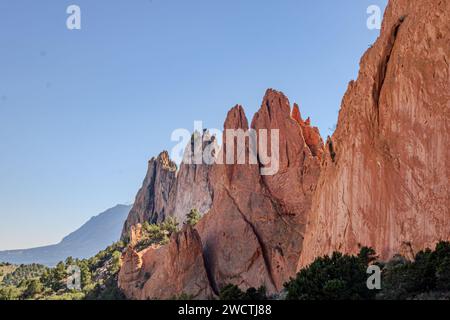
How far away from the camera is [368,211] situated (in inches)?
1416

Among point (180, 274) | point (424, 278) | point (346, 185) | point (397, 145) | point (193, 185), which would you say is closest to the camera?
point (424, 278)

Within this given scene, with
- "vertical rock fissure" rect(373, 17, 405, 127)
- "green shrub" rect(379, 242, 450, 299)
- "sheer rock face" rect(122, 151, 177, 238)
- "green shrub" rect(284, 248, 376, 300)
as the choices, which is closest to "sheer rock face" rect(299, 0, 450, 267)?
"vertical rock fissure" rect(373, 17, 405, 127)

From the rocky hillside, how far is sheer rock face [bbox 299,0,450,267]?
83 millimetres

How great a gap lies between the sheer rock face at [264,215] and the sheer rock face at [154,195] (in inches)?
2673

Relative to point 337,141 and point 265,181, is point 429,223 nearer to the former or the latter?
point 337,141

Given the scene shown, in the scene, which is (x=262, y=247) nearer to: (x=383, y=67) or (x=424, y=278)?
(x=383, y=67)

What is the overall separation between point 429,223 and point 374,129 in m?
9.63

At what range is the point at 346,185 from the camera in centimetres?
3903

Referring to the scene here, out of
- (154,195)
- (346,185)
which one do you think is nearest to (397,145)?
(346,185)

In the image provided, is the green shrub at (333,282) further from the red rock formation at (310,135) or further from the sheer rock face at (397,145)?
the red rock formation at (310,135)

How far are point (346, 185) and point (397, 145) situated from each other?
7016mm

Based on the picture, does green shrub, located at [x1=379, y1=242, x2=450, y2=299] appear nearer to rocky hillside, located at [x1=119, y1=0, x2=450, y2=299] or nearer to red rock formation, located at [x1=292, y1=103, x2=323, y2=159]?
rocky hillside, located at [x1=119, y1=0, x2=450, y2=299]

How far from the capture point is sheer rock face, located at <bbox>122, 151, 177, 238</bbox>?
131 meters

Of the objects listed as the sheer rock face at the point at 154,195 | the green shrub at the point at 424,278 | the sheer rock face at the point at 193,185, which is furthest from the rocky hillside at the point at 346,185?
the sheer rock face at the point at 154,195
